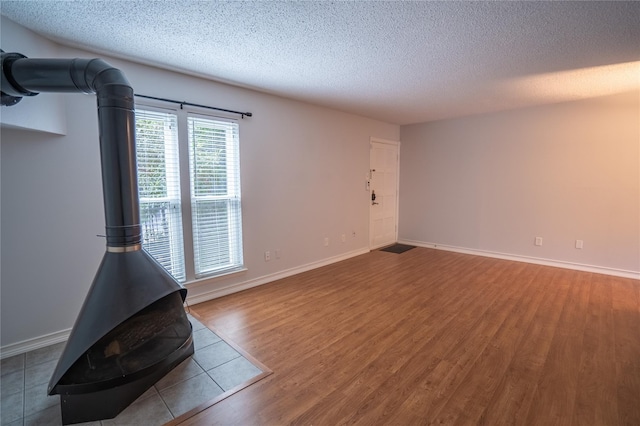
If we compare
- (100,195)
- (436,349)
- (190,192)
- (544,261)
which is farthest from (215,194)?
(544,261)

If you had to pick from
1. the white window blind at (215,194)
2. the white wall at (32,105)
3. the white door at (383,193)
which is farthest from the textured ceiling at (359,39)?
the white door at (383,193)

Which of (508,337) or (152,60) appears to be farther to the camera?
(152,60)

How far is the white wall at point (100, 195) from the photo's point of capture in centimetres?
217

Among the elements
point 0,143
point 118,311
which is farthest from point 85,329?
point 0,143

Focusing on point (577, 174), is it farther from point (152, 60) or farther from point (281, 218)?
point (152, 60)

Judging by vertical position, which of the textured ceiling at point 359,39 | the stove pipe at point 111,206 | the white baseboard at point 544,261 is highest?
the textured ceiling at point 359,39

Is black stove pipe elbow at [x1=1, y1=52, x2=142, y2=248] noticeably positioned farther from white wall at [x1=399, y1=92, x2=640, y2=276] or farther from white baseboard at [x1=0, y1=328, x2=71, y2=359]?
white wall at [x1=399, y1=92, x2=640, y2=276]

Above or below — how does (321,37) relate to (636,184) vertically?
above

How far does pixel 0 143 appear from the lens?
206cm

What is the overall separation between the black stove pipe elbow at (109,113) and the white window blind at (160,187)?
0.91 meters

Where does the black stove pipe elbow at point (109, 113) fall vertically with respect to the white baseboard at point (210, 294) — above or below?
above

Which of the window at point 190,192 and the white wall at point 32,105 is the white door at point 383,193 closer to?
the window at point 190,192

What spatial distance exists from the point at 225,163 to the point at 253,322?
67.7 inches

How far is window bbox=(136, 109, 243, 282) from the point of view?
275 centimetres
